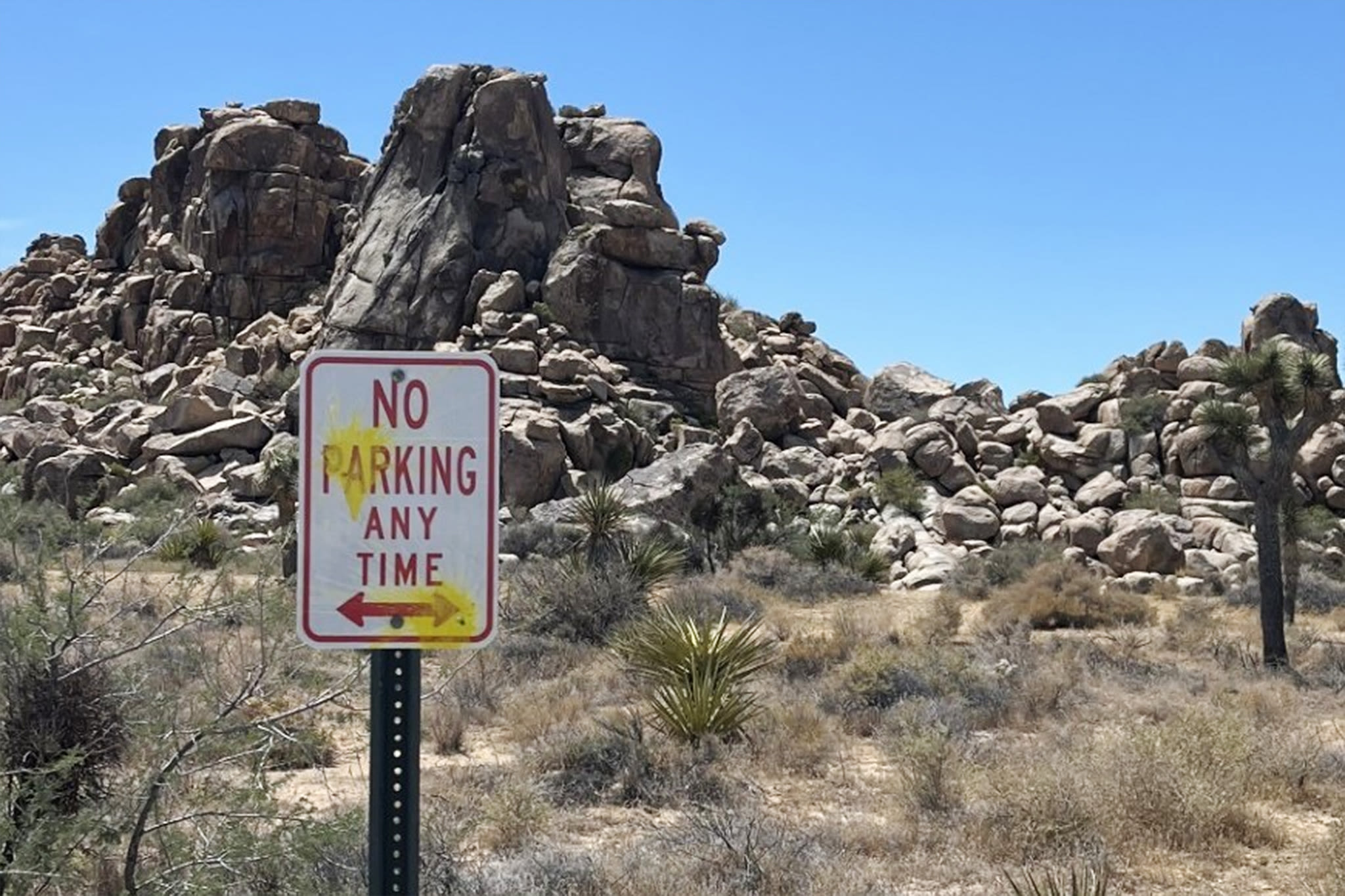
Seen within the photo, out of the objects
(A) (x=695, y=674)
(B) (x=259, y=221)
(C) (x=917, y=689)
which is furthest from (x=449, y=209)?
(A) (x=695, y=674)

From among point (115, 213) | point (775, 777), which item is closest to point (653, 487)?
point (775, 777)

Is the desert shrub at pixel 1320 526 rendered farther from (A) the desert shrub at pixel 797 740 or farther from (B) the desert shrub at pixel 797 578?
(A) the desert shrub at pixel 797 740

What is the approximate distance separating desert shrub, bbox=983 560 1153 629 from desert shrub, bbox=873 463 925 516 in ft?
29.5

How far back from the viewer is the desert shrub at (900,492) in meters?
31.2

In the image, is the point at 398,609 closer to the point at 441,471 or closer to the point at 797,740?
the point at 441,471

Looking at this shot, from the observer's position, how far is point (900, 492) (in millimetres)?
31438

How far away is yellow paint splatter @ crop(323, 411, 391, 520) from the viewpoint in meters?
2.46

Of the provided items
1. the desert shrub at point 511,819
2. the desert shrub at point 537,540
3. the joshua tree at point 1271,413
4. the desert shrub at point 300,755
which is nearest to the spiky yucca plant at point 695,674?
the desert shrub at point 511,819

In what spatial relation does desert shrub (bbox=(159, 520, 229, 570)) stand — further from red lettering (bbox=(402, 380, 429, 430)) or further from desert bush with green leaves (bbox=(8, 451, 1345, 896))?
red lettering (bbox=(402, 380, 429, 430))

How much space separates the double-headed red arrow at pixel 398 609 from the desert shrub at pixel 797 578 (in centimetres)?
2082

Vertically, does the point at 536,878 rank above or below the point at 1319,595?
below

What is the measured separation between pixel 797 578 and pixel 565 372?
12734 mm

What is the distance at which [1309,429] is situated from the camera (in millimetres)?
19156

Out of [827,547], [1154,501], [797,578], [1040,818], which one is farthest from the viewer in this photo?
[1154,501]
